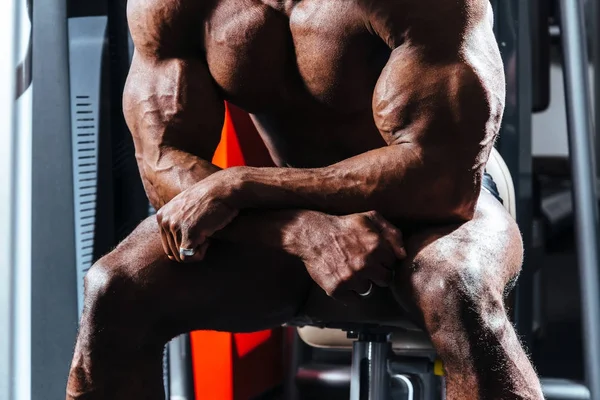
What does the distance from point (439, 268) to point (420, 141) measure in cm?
15

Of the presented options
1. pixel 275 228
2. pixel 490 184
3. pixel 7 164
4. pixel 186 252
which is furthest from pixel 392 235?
pixel 7 164

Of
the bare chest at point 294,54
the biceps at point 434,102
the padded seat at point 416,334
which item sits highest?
the bare chest at point 294,54

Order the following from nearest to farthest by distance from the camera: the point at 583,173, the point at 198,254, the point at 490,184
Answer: the point at 198,254 < the point at 490,184 < the point at 583,173

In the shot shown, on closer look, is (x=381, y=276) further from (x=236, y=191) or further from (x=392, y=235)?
(x=236, y=191)

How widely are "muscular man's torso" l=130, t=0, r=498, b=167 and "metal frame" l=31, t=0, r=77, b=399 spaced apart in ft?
2.00

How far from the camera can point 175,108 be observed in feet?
3.76

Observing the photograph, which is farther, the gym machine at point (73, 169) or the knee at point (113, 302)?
the gym machine at point (73, 169)

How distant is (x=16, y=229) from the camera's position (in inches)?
63.0

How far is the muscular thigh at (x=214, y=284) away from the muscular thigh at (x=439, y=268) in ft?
0.16

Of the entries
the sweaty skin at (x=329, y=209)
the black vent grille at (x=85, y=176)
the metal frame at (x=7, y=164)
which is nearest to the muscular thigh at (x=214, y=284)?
the sweaty skin at (x=329, y=209)

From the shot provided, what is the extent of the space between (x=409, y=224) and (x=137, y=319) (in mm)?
344

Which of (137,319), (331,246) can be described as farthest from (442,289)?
(137,319)

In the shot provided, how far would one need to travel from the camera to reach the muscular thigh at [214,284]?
1055 mm

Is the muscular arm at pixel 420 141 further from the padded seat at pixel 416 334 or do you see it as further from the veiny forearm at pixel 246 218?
the padded seat at pixel 416 334
